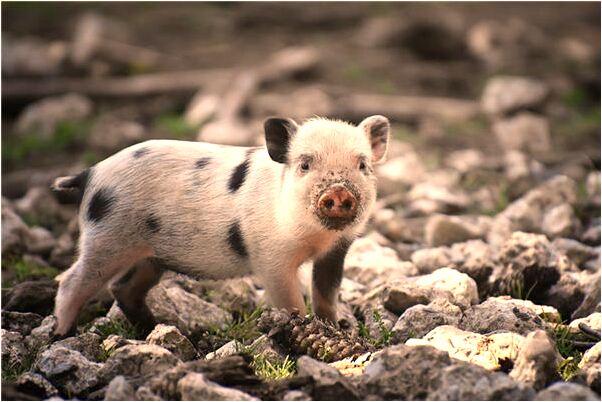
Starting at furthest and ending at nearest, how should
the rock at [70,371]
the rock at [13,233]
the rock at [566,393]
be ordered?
the rock at [13,233] < the rock at [70,371] < the rock at [566,393]

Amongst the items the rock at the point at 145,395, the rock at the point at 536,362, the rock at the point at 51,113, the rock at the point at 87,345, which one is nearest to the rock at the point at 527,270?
the rock at the point at 536,362

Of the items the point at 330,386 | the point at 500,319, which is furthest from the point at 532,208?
the point at 330,386

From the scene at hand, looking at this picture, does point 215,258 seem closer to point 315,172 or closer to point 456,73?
point 315,172

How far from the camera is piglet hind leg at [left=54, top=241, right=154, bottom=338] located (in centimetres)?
629

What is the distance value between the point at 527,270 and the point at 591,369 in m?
2.00

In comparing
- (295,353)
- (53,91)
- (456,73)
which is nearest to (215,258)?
(295,353)

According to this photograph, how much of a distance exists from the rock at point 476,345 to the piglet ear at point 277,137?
5.24 ft

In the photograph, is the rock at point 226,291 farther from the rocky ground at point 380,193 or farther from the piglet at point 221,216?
the piglet at point 221,216

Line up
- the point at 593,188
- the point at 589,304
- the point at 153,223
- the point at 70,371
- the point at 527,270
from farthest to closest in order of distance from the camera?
1. the point at 593,188
2. the point at 527,270
3. the point at 153,223
4. the point at 589,304
5. the point at 70,371

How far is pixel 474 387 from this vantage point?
4.37 meters

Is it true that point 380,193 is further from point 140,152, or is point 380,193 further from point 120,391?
point 120,391

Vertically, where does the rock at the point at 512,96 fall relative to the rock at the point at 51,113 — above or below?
above

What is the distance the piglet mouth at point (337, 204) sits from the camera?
5.79 meters

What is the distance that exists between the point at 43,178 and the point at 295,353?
18.6 ft
